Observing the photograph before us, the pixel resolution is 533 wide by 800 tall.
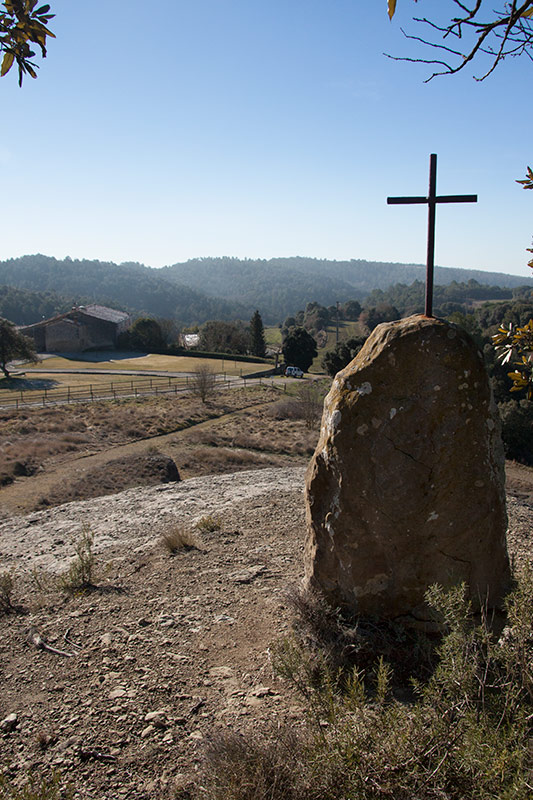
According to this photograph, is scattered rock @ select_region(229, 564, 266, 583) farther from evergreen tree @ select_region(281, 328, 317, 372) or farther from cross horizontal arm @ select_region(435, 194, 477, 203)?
evergreen tree @ select_region(281, 328, 317, 372)

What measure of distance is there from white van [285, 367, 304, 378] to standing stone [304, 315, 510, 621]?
2072 inches

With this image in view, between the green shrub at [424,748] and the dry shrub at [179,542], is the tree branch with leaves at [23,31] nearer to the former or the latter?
the green shrub at [424,748]

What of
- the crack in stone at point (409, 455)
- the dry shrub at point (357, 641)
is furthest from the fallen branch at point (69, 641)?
the crack in stone at point (409, 455)

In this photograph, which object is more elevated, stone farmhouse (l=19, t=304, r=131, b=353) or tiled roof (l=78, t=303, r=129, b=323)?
tiled roof (l=78, t=303, r=129, b=323)

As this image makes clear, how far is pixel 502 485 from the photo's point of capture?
555 cm

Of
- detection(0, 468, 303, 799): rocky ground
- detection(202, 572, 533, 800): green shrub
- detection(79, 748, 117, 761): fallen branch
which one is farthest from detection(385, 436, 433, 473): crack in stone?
detection(79, 748, 117, 761): fallen branch

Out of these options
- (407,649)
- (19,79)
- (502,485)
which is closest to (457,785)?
(407,649)

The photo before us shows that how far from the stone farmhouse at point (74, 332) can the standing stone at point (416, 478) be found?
2819 inches

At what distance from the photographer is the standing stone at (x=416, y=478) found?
5242 millimetres

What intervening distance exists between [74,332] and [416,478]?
72.3 meters

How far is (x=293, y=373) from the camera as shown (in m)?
58.8

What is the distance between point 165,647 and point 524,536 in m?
6.73

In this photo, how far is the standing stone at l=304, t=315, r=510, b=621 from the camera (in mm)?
5242

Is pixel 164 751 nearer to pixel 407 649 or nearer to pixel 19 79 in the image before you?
Result: pixel 407 649
